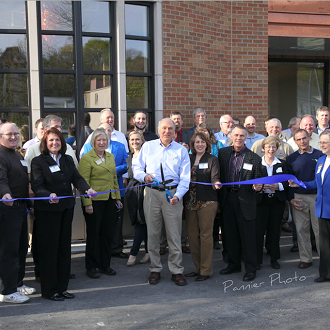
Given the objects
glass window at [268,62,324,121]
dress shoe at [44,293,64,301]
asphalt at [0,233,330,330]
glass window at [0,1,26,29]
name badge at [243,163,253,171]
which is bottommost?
asphalt at [0,233,330,330]

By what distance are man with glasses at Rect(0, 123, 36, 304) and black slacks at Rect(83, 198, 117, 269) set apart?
1.03 metres

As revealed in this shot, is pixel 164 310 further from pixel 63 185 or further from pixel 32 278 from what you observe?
pixel 32 278

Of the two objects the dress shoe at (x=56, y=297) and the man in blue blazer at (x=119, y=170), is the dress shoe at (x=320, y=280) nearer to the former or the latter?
the man in blue blazer at (x=119, y=170)

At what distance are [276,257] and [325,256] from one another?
31.5 inches

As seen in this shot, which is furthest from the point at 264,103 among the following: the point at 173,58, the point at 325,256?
the point at 325,256

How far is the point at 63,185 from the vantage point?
4.93 meters

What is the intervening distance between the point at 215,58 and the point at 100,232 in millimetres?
5020

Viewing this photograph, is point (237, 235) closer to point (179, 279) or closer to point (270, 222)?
point (270, 222)

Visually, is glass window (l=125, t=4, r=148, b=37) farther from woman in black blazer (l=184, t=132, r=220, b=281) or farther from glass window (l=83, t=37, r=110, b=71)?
woman in black blazer (l=184, t=132, r=220, b=281)

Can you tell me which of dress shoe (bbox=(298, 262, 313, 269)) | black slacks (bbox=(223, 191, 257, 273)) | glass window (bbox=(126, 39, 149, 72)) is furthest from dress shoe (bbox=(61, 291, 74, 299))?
glass window (bbox=(126, 39, 149, 72))

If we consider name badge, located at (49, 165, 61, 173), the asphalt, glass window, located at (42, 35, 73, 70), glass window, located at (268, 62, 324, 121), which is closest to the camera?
the asphalt

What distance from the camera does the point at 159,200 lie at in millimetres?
5375

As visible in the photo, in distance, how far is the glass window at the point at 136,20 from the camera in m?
8.30

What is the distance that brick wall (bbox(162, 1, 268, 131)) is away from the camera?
28.3 ft
